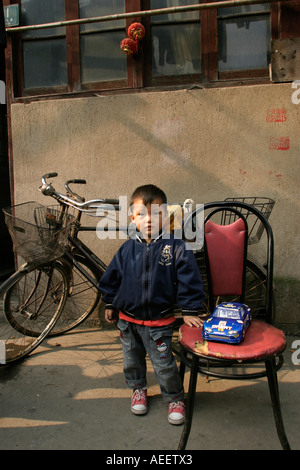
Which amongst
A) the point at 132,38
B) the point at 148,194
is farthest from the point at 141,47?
the point at 148,194

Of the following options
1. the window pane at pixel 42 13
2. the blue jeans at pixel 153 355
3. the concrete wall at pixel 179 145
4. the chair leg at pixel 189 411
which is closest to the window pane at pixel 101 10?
the window pane at pixel 42 13

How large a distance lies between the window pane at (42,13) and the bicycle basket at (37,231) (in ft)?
6.61

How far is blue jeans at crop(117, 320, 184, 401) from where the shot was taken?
2.45 meters

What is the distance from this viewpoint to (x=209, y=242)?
2.53m

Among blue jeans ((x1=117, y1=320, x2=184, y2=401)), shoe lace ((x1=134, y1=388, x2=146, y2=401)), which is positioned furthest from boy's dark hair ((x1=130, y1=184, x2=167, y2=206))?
shoe lace ((x1=134, y1=388, x2=146, y2=401))

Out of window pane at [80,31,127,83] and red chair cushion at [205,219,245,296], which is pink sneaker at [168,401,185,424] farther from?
window pane at [80,31,127,83]

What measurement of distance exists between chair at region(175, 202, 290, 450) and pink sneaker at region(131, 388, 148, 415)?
30 cm

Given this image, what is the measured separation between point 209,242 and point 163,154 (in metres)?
1.45

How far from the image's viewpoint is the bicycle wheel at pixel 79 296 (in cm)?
347

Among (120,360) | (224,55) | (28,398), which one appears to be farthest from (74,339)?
(224,55)

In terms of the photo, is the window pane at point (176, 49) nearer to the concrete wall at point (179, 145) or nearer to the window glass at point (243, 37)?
the window glass at point (243, 37)

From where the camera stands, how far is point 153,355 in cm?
249
